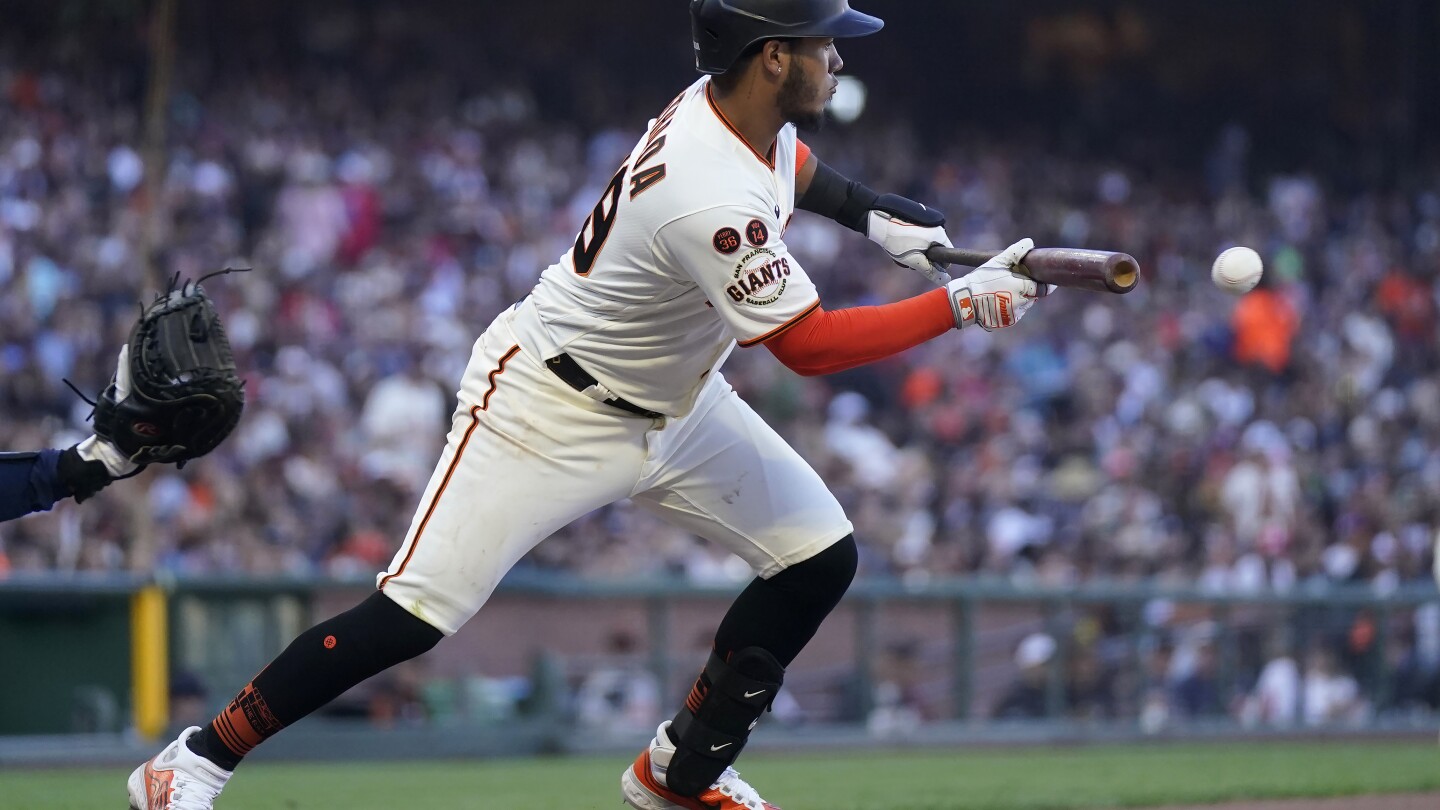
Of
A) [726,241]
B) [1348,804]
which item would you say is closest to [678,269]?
[726,241]

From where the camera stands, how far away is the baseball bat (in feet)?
12.5

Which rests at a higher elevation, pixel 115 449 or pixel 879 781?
pixel 115 449

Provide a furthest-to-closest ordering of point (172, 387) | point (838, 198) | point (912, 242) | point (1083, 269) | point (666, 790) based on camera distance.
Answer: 1. point (838, 198)
2. point (666, 790)
3. point (912, 242)
4. point (172, 387)
5. point (1083, 269)

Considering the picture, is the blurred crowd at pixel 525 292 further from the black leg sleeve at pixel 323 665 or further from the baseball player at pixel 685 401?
the black leg sleeve at pixel 323 665

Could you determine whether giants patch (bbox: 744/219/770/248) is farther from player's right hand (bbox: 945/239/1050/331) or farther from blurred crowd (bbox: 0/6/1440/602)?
blurred crowd (bbox: 0/6/1440/602)

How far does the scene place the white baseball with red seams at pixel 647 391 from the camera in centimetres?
394

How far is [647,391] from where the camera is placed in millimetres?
4258

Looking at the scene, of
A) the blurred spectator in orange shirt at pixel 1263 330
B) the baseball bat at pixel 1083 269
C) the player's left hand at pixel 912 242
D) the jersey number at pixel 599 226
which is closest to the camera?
the baseball bat at pixel 1083 269

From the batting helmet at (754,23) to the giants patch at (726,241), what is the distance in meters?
0.45

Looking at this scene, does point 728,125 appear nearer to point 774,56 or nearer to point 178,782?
point 774,56

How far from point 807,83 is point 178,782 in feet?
7.07

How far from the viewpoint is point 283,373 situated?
38.4 feet

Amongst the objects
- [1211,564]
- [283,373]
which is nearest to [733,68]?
[283,373]

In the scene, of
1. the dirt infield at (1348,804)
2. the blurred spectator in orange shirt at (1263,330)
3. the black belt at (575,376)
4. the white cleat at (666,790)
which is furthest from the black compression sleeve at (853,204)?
the blurred spectator in orange shirt at (1263,330)
